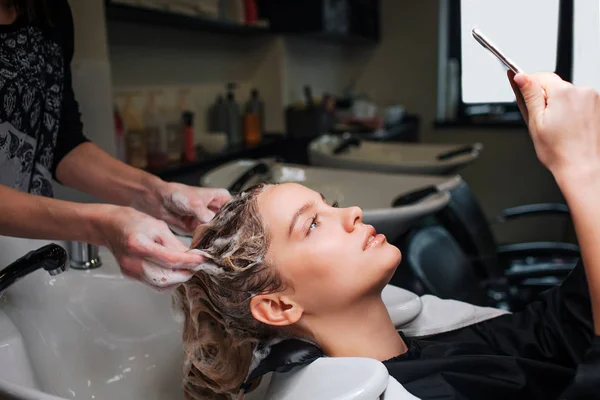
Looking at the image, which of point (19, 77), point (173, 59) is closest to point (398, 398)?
point (19, 77)

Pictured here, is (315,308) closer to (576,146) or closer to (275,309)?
(275,309)

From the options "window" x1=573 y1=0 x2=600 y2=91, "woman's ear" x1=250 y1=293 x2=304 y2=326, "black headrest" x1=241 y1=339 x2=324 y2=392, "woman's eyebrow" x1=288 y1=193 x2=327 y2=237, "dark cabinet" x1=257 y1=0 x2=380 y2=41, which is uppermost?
"dark cabinet" x1=257 y1=0 x2=380 y2=41

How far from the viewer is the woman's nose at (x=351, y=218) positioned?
3.33 ft

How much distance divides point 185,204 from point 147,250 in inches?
13.6

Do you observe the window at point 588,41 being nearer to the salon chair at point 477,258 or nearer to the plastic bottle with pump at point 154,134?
the salon chair at point 477,258

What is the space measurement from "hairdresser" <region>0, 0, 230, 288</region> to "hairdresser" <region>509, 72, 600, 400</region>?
1.81 feet

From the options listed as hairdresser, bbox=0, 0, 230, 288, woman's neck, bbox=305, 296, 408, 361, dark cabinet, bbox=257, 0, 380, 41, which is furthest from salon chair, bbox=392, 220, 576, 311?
dark cabinet, bbox=257, 0, 380, 41

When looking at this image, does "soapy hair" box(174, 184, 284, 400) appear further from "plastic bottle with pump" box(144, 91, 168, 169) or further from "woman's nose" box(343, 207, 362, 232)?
"plastic bottle with pump" box(144, 91, 168, 169)

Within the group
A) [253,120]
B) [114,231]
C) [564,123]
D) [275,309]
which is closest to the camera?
[564,123]

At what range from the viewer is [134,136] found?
206 centimetres

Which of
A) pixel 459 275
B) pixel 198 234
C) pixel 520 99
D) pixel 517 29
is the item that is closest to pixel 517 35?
pixel 517 29

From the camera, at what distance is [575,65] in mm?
1639

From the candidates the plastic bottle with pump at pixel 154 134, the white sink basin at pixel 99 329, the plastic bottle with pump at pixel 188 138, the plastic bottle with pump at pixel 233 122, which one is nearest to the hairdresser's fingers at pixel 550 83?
the white sink basin at pixel 99 329

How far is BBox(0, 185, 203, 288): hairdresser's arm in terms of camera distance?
83 cm
